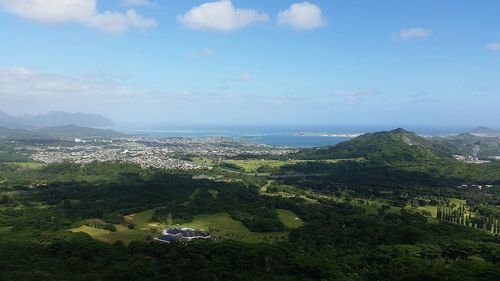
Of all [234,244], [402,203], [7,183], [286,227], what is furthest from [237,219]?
[7,183]

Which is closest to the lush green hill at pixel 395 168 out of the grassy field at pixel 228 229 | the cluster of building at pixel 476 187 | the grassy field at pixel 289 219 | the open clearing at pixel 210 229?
the cluster of building at pixel 476 187

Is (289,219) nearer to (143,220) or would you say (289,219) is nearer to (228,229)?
(228,229)

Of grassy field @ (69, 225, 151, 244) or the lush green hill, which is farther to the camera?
the lush green hill

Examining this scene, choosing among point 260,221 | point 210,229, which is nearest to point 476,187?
point 260,221

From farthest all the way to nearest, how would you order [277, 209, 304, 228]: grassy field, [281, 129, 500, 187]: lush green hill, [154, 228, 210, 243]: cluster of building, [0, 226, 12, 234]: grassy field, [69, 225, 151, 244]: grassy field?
1. [281, 129, 500, 187]: lush green hill
2. [277, 209, 304, 228]: grassy field
3. [0, 226, 12, 234]: grassy field
4. [154, 228, 210, 243]: cluster of building
5. [69, 225, 151, 244]: grassy field

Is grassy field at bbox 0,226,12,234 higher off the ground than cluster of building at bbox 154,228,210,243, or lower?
lower

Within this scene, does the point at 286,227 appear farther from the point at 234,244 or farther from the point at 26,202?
the point at 26,202

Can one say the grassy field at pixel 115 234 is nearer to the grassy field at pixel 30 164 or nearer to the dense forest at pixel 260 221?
the dense forest at pixel 260 221

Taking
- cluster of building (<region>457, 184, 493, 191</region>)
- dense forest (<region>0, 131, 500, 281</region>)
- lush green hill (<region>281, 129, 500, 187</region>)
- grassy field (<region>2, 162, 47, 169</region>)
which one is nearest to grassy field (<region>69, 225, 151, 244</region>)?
dense forest (<region>0, 131, 500, 281</region>)

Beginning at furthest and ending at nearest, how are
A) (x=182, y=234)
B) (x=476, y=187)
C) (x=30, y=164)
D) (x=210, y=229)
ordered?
(x=30, y=164)
(x=476, y=187)
(x=210, y=229)
(x=182, y=234)

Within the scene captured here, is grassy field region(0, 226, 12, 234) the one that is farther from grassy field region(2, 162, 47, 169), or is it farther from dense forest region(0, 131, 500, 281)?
grassy field region(2, 162, 47, 169)
